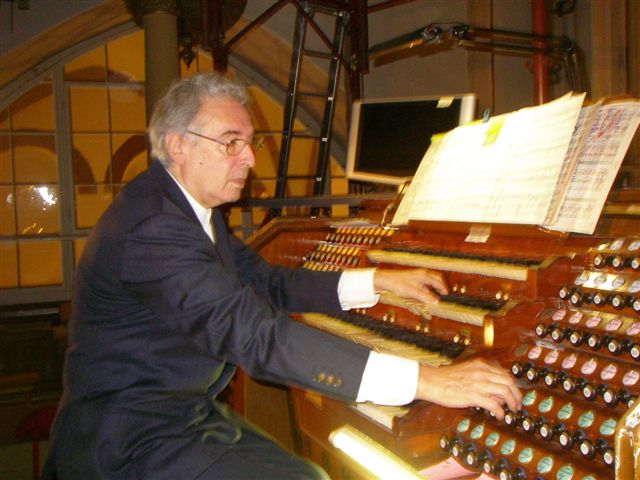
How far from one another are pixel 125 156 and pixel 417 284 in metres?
5.67

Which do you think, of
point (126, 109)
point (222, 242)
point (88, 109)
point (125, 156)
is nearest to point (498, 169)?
point (222, 242)

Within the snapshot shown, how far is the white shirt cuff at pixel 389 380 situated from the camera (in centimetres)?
129

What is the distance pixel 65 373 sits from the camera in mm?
1671

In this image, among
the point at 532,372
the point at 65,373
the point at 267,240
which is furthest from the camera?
the point at 267,240

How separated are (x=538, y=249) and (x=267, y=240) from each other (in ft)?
5.11

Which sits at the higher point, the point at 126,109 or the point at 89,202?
the point at 126,109

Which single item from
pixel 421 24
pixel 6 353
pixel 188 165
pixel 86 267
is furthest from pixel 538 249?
pixel 6 353

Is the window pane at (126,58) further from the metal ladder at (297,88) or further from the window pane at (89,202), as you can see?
the metal ladder at (297,88)

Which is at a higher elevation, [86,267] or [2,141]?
A: [2,141]

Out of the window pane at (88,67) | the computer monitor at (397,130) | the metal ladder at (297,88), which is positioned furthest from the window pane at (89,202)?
the computer monitor at (397,130)

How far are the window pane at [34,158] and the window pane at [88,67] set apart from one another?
75 cm

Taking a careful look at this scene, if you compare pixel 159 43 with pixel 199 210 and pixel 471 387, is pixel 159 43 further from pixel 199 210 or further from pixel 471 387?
pixel 471 387

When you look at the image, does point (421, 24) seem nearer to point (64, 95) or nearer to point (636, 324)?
point (64, 95)

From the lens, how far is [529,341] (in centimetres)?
146
